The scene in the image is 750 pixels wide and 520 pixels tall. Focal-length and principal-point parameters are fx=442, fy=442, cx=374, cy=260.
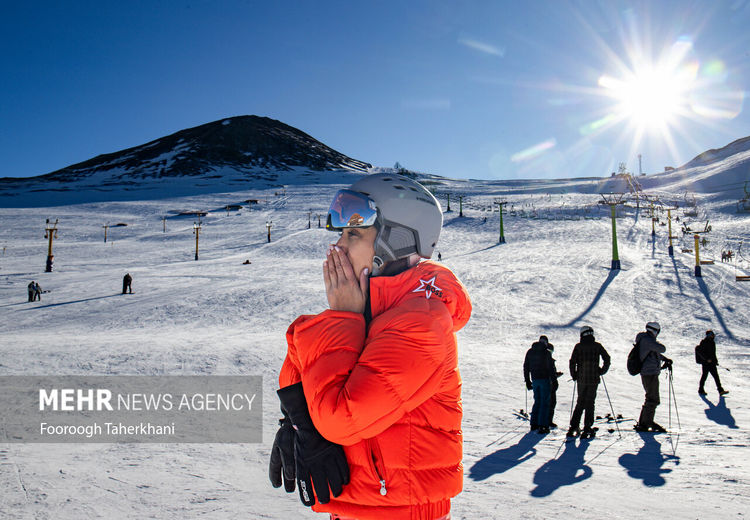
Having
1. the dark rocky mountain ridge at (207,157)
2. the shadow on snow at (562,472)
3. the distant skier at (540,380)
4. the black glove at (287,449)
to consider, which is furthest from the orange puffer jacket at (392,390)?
the dark rocky mountain ridge at (207,157)

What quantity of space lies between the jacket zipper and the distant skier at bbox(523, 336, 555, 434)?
594cm

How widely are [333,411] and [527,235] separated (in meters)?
42.6

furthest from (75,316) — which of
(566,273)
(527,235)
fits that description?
(527,235)

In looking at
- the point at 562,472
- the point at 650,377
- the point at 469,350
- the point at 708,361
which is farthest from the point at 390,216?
the point at 469,350

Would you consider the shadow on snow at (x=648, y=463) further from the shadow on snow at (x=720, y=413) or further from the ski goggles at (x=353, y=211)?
the ski goggles at (x=353, y=211)

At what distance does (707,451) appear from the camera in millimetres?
5793

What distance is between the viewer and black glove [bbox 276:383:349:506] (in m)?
1.65

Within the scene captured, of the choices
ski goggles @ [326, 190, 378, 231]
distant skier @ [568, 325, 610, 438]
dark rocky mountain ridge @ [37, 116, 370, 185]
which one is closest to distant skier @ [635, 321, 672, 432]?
distant skier @ [568, 325, 610, 438]

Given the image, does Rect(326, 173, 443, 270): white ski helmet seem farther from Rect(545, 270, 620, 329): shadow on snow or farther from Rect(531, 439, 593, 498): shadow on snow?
Rect(545, 270, 620, 329): shadow on snow

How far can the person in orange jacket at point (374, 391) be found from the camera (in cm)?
152

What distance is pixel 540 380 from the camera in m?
7.04

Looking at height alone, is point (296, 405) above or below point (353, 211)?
below

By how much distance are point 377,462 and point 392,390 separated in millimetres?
357

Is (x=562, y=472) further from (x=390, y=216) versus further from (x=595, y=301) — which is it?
(x=595, y=301)
